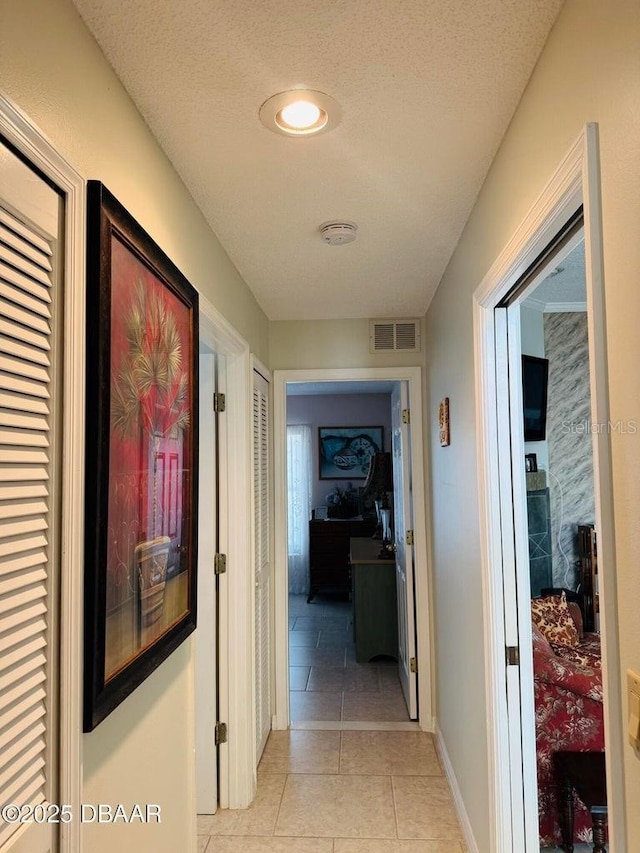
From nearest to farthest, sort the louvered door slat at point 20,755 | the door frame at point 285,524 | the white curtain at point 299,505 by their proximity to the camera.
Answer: the louvered door slat at point 20,755 → the door frame at point 285,524 → the white curtain at point 299,505

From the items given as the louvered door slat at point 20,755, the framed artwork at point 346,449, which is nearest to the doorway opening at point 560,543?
the louvered door slat at point 20,755

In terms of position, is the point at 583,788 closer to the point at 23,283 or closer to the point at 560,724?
the point at 560,724

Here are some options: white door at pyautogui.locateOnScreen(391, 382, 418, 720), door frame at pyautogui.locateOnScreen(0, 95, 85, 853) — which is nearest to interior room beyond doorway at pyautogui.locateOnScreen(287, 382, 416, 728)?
white door at pyautogui.locateOnScreen(391, 382, 418, 720)

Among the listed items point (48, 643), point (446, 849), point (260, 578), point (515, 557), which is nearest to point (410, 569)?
point (260, 578)

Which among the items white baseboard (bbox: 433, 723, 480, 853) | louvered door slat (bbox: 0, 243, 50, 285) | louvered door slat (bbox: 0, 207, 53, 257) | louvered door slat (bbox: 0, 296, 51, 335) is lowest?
white baseboard (bbox: 433, 723, 480, 853)

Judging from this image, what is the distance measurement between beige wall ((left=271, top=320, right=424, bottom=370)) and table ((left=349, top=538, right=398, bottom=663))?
1.79 m

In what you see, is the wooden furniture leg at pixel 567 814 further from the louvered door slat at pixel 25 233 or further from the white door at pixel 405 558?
the louvered door slat at pixel 25 233

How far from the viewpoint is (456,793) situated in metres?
2.57

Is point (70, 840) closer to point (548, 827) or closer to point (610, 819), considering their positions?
point (610, 819)

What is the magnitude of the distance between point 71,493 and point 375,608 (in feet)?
12.7

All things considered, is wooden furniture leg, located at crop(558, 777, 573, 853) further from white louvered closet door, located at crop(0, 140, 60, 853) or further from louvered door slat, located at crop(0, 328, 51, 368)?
louvered door slat, located at crop(0, 328, 51, 368)

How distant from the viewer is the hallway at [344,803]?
236cm

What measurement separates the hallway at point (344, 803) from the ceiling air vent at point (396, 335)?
2293mm

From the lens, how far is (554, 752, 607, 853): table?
1898 millimetres
